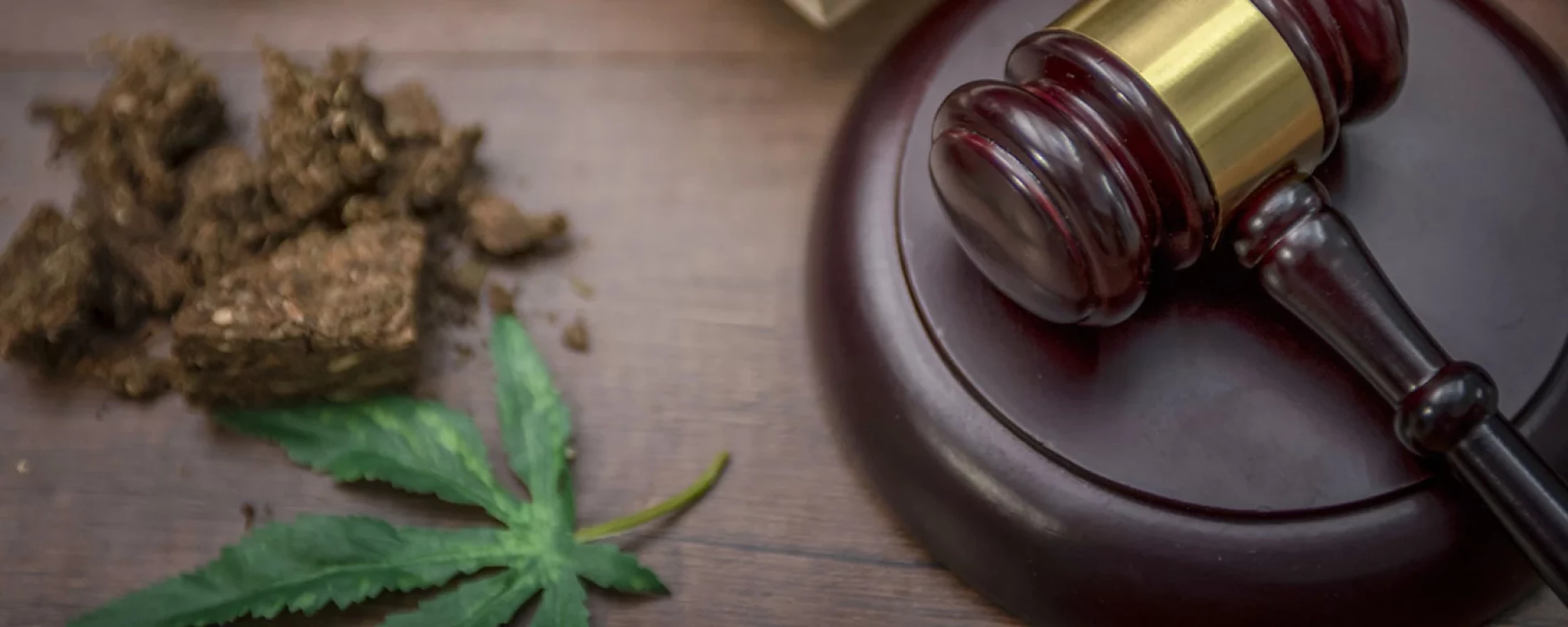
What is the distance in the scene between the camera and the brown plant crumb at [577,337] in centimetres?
66

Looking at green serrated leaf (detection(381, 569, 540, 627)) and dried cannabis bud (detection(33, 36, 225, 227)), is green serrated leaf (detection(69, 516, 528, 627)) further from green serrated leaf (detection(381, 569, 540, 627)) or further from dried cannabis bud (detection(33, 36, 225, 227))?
dried cannabis bud (detection(33, 36, 225, 227))

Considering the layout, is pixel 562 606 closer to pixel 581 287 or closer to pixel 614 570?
pixel 614 570

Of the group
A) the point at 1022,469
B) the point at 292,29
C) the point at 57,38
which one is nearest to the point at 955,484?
the point at 1022,469

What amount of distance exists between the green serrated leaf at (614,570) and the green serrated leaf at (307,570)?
0.03m

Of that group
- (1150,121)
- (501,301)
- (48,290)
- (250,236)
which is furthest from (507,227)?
(1150,121)

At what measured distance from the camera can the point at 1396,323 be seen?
1.35 feet

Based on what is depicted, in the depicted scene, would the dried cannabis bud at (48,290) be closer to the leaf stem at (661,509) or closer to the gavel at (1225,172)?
the leaf stem at (661,509)

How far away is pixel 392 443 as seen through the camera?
2.00 ft

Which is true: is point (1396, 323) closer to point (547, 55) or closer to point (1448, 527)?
point (1448, 527)

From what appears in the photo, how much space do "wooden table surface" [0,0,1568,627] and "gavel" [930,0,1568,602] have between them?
0.21 meters

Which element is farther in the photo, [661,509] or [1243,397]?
[661,509]

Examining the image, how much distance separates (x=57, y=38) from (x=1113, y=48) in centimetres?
74

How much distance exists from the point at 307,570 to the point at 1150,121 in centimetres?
46

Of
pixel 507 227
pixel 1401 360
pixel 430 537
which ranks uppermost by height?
pixel 507 227
